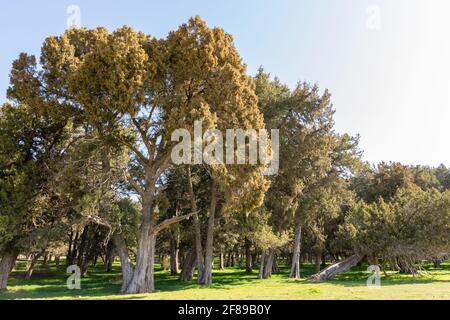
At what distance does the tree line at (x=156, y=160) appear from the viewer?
2005 centimetres

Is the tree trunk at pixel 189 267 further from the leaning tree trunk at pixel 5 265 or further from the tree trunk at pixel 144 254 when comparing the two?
the leaning tree trunk at pixel 5 265

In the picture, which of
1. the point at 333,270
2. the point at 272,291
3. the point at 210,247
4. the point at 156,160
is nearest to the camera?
the point at 272,291

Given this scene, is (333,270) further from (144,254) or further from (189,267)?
(144,254)

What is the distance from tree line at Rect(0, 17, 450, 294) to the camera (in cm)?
2005

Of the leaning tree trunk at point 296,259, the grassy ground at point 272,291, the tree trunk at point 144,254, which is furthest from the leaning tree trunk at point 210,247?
the leaning tree trunk at point 296,259

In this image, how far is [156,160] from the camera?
22.6 m

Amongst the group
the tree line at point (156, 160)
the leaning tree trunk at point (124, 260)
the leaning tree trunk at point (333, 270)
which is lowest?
the leaning tree trunk at point (333, 270)

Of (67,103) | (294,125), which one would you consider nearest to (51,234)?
(67,103)

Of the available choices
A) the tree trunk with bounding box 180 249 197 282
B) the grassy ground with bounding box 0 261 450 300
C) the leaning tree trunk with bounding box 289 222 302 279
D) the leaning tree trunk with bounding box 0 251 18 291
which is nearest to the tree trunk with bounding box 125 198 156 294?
the grassy ground with bounding box 0 261 450 300

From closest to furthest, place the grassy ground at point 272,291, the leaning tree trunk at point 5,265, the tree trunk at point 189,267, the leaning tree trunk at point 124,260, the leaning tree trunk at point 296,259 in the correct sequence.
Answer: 1. the grassy ground at point 272,291
2. the leaning tree trunk at point 124,260
3. the leaning tree trunk at point 5,265
4. the tree trunk at point 189,267
5. the leaning tree trunk at point 296,259

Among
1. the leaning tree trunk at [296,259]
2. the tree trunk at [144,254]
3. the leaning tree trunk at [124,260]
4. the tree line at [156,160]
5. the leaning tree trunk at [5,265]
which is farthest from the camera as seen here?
the leaning tree trunk at [296,259]

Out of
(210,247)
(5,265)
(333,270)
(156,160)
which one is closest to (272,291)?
(210,247)
